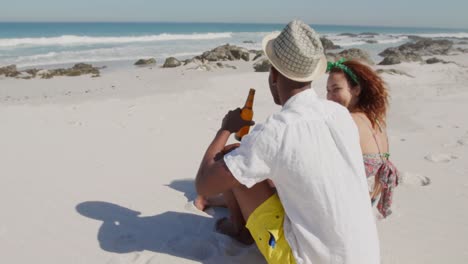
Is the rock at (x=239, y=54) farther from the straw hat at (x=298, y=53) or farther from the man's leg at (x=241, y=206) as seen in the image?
the straw hat at (x=298, y=53)

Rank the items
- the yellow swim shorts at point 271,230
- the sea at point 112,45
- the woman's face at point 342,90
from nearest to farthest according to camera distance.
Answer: the yellow swim shorts at point 271,230
the woman's face at point 342,90
the sea at point 112,45

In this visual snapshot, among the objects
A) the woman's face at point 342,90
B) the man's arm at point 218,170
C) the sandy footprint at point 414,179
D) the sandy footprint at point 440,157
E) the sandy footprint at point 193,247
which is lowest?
the sandy footprint at point 440,157

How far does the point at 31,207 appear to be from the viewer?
3.27 metres

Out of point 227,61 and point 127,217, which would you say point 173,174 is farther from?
point 227,61

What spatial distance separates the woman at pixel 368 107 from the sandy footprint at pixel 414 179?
1508 mm

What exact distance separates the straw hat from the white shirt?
10 cm

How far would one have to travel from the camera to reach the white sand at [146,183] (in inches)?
112

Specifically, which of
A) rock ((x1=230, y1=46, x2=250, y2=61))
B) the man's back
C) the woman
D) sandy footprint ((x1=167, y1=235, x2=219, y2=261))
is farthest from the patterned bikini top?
rock ((x1=230, y1=46, x2=250, y2=61))

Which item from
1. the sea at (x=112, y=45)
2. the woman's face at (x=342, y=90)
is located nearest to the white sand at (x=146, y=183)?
the woman's face at (x=342, y=90)

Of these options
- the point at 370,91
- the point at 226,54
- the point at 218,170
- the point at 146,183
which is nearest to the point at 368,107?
the point at 370,91

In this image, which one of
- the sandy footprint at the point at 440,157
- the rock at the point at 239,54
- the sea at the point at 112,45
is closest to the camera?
the sandy footprint at the point at 440,157

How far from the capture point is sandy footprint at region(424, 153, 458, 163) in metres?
4.80

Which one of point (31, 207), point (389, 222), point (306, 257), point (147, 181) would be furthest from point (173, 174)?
point (306, 257)

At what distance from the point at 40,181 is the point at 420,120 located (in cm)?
557
